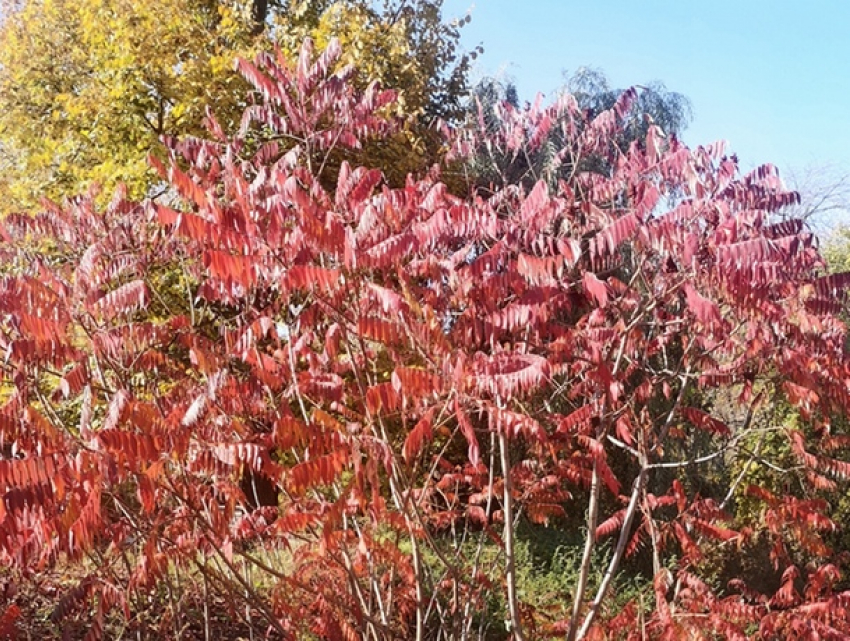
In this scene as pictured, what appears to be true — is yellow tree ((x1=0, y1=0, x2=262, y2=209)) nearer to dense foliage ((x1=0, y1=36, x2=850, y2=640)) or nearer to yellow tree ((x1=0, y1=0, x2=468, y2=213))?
yellow tree ((x1=0, y1=0, x2=468, y2=213))

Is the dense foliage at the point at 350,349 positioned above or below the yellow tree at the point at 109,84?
below

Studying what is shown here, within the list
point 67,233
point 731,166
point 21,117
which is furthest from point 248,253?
point 21,117

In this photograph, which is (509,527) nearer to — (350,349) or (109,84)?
(350,349)

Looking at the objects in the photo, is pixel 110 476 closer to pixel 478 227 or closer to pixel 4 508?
pixel 4 508

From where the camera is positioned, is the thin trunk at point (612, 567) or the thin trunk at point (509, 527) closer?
the thin trunk at point (509, 527)

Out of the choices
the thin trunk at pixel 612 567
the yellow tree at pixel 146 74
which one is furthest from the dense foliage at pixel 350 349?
the yellow tree at pixel 146 74

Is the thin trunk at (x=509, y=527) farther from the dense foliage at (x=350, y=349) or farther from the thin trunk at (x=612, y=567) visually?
the thin trunk at (x=612, y=567)

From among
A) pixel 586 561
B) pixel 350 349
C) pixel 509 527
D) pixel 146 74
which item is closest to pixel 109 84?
pixel 146 74

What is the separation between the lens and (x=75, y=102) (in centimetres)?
1005

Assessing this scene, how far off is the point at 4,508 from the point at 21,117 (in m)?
10.0

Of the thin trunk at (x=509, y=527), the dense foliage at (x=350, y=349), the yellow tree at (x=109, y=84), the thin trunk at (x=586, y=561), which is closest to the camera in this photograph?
the dense foliage at (x=350, y=349)

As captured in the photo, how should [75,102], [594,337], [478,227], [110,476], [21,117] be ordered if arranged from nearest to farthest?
[110,476], [478,227], [594,337], [75,102], [21,117]

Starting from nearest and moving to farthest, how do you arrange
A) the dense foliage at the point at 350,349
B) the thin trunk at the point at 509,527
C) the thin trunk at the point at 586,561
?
the dense foliage at the point at 350,349 → the thin trunk at the point at 509,527 → the thin trunk at the point at 586,561

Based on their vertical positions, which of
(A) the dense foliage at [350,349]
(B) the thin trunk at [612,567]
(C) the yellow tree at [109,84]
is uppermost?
(C) the yellow tree at [109,84]
